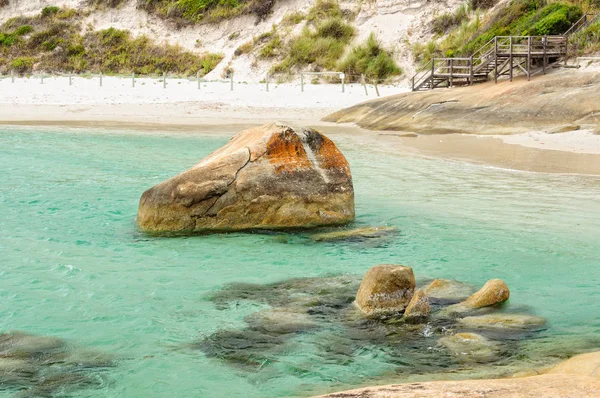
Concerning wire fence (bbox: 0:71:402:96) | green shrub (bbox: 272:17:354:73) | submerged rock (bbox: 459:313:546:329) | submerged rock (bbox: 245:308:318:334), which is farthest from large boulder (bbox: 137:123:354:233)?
green shrub (bbox: 272:17:354:73)

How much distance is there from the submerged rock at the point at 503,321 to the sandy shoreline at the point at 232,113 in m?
9.07

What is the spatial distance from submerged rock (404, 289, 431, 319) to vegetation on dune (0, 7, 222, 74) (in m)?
35.5

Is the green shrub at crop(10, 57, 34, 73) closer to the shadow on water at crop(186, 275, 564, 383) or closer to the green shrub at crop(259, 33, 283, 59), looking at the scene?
the green shrub at crop(259, 33, 283, 59)

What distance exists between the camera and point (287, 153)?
10.2 meters

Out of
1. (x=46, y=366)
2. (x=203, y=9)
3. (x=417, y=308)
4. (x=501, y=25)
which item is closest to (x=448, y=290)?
(x=417, y=308)

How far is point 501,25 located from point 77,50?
25.6m

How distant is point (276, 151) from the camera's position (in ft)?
33.5

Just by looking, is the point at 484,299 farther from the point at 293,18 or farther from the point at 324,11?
the point at 293,18

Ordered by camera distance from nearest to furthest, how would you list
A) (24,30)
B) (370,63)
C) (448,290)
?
(448,290)
(370,63)
(24,30)

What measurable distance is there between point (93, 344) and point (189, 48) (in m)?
38.9

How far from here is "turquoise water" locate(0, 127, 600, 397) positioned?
582 centimetres

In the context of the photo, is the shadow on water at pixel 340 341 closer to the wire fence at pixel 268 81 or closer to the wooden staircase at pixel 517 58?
the wooden staircase at pixel 517 58

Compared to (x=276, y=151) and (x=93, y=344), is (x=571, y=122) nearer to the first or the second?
(x=276, y=151)

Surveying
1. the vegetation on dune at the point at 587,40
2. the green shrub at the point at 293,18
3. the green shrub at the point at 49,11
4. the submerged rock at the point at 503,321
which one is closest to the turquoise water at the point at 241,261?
the submerged rock at the point at 503,321
